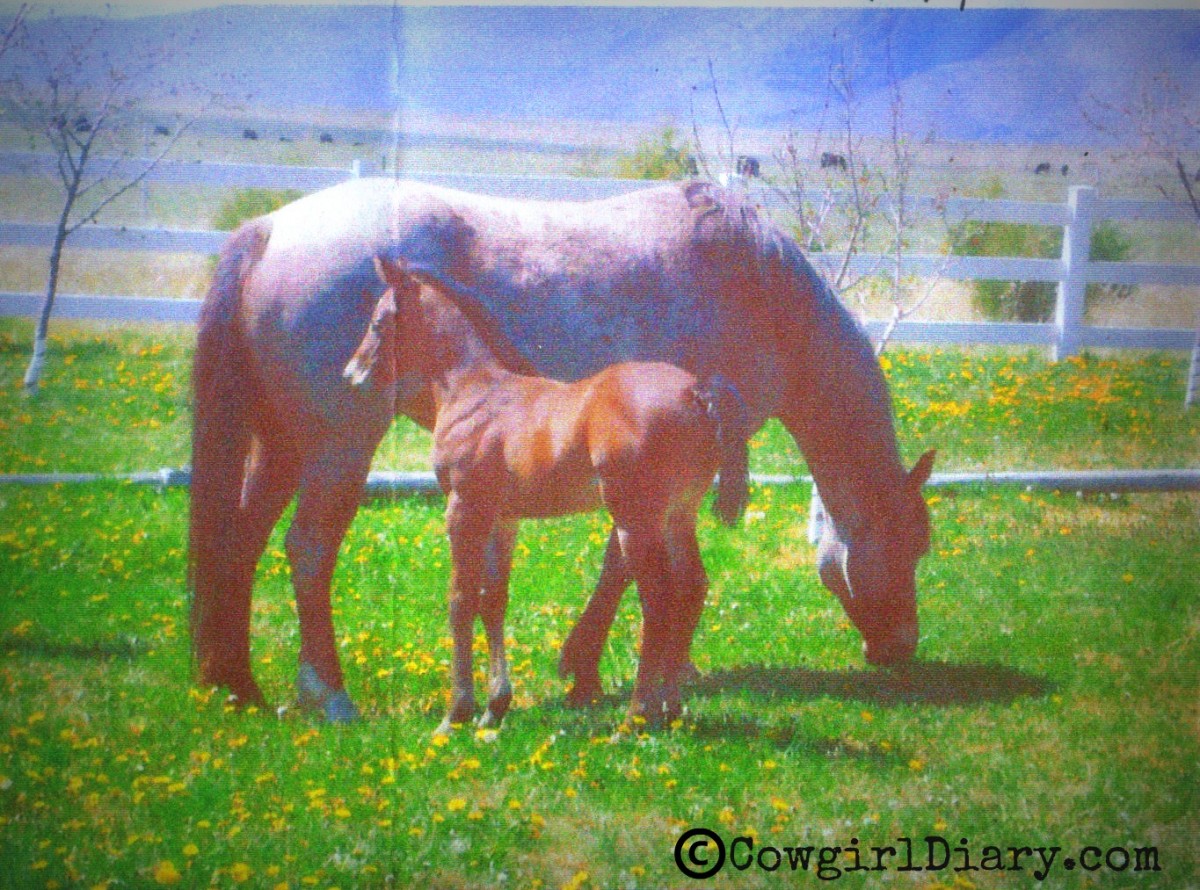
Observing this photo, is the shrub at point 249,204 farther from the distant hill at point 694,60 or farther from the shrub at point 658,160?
the shrub at point 658,160

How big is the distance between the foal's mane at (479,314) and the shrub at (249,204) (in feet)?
1.80

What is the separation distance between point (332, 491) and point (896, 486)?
6.82 feet

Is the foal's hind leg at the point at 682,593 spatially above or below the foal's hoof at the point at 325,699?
above

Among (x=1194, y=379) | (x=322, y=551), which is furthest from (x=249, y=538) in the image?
(x=1194, y=379)

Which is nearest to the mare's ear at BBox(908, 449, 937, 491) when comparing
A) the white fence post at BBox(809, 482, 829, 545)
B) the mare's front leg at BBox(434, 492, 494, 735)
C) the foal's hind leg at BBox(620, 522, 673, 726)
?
the white fence post at BBox(809, 482, 829, 545)

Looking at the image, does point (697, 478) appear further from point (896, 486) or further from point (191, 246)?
point (191, 246)

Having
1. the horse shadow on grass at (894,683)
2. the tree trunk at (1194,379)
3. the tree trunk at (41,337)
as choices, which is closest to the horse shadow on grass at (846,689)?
the horse shadow on grass at (894,683)

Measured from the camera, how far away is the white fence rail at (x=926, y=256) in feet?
13.2

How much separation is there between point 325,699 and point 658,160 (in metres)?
2.24

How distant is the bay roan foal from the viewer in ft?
12.4

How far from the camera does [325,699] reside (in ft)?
13.1

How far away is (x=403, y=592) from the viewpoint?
13.1 feet

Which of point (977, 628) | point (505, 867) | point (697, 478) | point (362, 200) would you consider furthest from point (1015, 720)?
point (362, 200)

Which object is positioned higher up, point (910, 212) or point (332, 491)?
point (910, 212)
